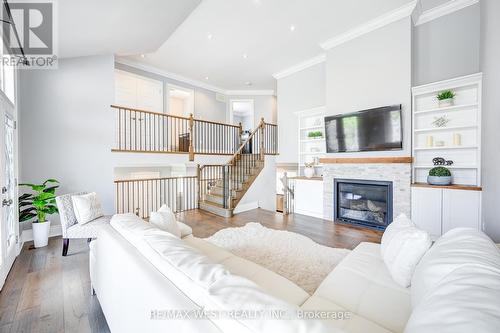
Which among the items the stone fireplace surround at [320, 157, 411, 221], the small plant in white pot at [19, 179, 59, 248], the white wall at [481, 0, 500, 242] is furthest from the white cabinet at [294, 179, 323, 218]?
the small plant in white pot at [19, 179, 59, 248]

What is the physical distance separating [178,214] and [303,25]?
488 centimetres

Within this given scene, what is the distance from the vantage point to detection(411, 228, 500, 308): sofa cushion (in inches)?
35.7

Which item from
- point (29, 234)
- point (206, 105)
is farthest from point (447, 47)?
point (29, 234)

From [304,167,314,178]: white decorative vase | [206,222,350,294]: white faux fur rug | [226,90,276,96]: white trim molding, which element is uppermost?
[226,90,276,96]: white trim molding

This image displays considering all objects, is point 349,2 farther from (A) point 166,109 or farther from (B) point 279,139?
(A) point 166,109

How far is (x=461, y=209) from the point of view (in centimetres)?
325

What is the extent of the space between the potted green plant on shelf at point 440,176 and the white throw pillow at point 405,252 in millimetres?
2738

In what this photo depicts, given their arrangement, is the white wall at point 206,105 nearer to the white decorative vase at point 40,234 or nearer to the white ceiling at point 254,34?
the white ceiling at point 254,34

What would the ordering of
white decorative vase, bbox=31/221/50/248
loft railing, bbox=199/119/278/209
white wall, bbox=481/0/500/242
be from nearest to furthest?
white wall, bbox=481/0/500/242, white decorative vase, bbox=31/221/50/248, loft railing, bbox=199/119/278/209

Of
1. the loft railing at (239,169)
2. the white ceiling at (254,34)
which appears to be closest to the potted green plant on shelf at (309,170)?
the loft railing at (239,169)

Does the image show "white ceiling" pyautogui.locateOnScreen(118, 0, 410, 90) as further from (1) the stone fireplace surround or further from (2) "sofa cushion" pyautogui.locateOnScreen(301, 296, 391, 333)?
(2) "sofa cushion" pyautogui.locateOnScreen(301, 296, 391, 333)

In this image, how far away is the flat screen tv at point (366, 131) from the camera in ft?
12.7

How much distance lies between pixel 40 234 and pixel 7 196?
951mm

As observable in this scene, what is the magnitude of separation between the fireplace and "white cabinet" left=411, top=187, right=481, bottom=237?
0.42 m
